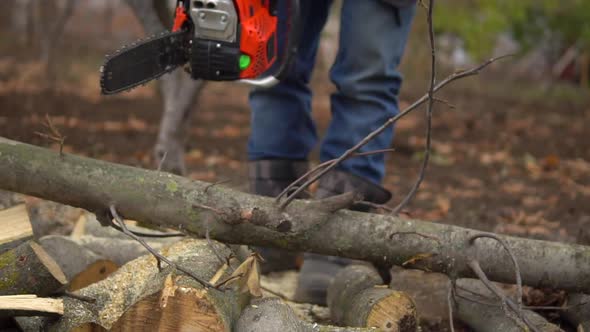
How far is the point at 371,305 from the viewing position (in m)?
2.27

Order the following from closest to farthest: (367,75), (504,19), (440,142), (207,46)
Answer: (207,46) → (367,75) → (440,142) → (504,19)

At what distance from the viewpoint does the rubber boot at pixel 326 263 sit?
2.84 meters

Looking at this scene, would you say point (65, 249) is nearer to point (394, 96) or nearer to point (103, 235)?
point (103, 235)

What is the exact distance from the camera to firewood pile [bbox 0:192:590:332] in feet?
6.51

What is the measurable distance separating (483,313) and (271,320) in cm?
75

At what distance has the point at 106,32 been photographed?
49.4 feet

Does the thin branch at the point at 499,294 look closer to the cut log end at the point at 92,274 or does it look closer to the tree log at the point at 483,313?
the tree log at the point at 483,313

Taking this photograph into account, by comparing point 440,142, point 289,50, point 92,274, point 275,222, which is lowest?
point 440,142

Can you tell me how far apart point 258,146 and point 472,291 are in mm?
1039

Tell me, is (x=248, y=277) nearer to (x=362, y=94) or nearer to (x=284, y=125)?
(x=362, y=94)

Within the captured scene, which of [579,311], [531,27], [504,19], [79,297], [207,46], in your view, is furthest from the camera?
[531,27]

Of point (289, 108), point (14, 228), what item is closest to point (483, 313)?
point (289, 108)

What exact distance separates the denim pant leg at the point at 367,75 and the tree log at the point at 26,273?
111 centimetres

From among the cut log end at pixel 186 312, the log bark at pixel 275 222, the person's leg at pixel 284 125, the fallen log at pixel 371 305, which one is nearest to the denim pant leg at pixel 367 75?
the person's leg at pixel 284 125
